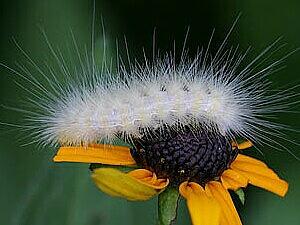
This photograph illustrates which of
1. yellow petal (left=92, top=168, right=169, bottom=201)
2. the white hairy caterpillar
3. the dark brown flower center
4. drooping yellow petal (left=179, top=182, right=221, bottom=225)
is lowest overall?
drooping yellow petal (left=179, top=182, right=221, bottom=225)

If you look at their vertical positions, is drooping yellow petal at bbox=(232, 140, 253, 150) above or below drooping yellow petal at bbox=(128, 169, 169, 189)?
above

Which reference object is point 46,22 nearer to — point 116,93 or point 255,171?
point 116,93

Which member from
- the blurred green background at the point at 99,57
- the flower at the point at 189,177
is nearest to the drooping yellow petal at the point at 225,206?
the flower at the point at 189,177

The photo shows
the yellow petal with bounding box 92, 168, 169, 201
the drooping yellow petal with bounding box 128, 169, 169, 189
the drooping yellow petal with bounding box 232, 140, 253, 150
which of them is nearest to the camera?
the yellow petal with bounding box 92, 168, 169, 201

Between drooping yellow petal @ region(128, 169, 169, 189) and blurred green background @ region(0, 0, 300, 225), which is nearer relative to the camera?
drooping yellow petal @ region(128, 169, 169, 189)

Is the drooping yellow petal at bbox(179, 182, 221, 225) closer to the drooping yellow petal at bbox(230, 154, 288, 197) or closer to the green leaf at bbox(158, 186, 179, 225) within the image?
the green leaf at bbox(158, 186, 179, 225)

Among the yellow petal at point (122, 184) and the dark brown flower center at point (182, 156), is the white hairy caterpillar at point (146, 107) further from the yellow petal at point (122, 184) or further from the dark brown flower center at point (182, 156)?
the yellow petal at point (122, 184)

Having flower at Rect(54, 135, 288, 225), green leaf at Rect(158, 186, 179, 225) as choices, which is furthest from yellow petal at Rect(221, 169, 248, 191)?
green leaf at Rect(158, 186, 179, 225)
